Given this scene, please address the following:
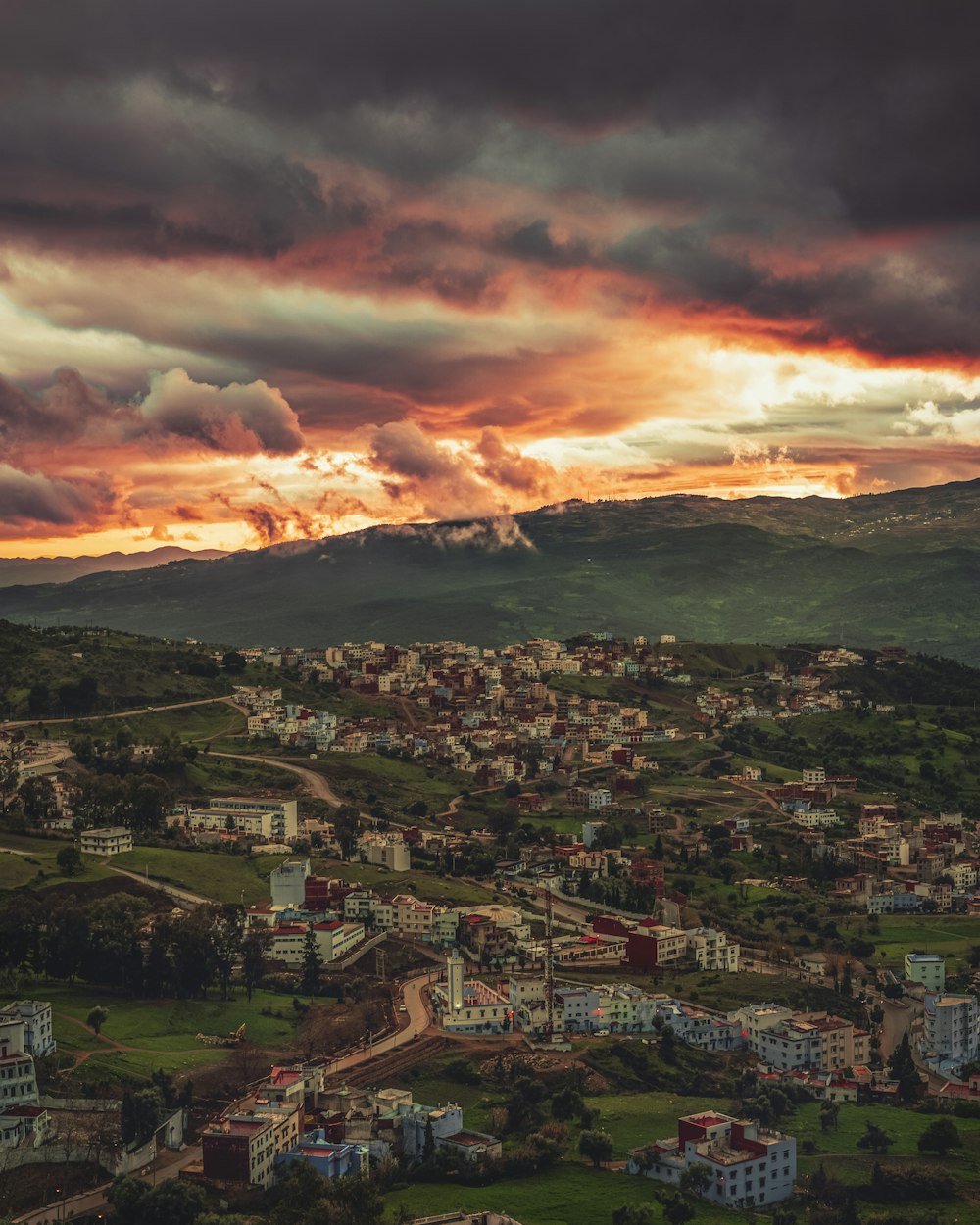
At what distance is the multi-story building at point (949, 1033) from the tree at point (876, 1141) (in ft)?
29.9

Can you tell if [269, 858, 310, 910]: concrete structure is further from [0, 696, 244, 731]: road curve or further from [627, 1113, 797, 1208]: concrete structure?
[0, 696, 244, 731]: road curve

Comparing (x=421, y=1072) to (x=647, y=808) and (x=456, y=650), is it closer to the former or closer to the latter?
(x=647, y=808)

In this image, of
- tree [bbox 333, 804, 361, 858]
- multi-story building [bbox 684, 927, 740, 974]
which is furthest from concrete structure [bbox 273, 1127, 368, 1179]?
tree [bbox 333, 804, 361, 858]

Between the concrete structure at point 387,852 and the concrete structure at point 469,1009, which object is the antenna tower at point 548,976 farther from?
the concrete structure at point 387,852

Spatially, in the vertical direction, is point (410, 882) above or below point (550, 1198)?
above

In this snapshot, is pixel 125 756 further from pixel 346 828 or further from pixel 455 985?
pixel 455 985

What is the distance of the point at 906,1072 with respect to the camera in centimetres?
5075

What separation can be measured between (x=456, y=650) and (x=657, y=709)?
40316mm

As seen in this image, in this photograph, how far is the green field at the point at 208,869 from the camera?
6562cm

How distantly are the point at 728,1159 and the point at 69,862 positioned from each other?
107 ft

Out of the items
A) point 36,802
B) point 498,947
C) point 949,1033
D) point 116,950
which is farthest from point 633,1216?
point 36,802

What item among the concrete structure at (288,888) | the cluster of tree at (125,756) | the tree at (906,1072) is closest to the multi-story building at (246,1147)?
the tree at (906,1072)

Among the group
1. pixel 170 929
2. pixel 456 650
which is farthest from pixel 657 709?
pixel 170 929

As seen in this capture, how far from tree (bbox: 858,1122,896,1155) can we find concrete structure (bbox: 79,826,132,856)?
3673cm
